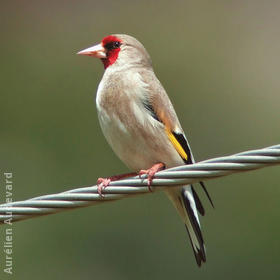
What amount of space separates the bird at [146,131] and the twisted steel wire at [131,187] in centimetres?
134

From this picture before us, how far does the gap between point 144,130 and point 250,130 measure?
898 centimetres

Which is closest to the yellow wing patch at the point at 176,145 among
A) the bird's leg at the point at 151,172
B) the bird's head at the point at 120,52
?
the bird's leg at the point at 151,172

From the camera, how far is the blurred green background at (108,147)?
12.5m

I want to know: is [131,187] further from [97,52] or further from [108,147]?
[108,147]

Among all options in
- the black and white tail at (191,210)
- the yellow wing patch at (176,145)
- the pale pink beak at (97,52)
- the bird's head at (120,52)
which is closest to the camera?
the yellow wing patch at (176,145)

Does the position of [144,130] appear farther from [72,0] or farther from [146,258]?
[72,0]

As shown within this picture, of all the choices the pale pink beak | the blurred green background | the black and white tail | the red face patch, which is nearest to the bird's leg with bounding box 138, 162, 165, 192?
the black and white tail

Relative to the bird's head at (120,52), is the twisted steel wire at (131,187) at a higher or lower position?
lower

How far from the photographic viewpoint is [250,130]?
53.9 feet

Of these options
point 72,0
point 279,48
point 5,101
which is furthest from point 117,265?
point 72,0

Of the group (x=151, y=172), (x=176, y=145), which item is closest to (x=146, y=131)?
(x=176, y=145)

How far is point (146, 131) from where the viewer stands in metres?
7.68

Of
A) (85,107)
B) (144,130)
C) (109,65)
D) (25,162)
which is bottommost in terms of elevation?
(144,130)

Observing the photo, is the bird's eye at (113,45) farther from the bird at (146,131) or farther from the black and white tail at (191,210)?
the black and white tail at (191,210)
